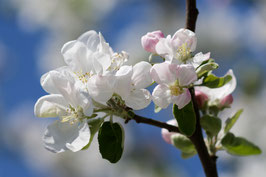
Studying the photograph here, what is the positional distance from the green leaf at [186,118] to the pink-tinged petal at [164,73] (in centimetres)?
8

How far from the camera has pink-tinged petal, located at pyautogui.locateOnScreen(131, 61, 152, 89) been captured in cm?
90

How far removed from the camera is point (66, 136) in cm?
94

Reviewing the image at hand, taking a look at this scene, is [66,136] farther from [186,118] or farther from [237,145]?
[237,145]

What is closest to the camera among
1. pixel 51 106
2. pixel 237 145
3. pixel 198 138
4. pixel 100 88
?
pixel 100 88

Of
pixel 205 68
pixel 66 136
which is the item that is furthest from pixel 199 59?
pixel 66 136

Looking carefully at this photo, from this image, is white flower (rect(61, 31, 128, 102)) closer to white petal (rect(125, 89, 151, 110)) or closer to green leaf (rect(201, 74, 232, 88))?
white petal (rect(125, 89, 151, 110))

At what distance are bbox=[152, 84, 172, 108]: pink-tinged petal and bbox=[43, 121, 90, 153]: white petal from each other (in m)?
0.16

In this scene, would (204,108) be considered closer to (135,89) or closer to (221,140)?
(221,140)

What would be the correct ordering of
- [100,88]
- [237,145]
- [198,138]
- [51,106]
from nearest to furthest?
[100,88], [51,106], [198,138], [237,145]

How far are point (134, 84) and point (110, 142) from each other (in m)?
0.14

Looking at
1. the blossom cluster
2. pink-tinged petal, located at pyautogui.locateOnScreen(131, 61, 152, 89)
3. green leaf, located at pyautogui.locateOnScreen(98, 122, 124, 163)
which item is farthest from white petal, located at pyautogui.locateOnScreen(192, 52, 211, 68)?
green leaf, located at pyautogui.locateOnScreen(98, 122, 124, 163)

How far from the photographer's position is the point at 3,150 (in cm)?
454

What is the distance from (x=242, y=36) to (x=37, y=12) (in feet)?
7.79

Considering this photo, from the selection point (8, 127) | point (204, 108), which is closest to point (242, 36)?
point (8, 127)
